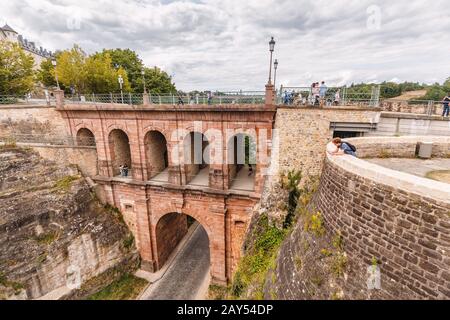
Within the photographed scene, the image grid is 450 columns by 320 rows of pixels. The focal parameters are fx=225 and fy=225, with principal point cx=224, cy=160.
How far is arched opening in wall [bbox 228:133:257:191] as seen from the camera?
12827 millimetres

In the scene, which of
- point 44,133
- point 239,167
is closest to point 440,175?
point 239,167

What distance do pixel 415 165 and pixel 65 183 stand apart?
18.0 meters

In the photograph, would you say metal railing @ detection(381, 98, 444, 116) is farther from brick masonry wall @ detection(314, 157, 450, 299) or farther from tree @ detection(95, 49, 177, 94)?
tree @ detection(95, 49, 177, 94)

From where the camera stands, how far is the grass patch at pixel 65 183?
14.1 m

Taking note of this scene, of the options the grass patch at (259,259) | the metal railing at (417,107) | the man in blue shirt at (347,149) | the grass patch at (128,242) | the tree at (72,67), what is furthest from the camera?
the tree at (72,67)

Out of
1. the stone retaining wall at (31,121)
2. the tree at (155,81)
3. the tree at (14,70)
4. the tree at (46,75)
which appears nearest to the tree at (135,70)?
the tree at (155,81)

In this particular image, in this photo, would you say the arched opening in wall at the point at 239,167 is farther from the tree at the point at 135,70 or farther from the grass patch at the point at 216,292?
the tree at the point at 135,70

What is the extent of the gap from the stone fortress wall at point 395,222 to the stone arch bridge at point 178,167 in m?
6.19

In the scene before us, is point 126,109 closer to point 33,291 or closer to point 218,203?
point 218,203

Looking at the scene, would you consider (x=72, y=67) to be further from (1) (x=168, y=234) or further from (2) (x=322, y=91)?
(2) (x=322, y=91)

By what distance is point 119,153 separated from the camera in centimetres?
1584

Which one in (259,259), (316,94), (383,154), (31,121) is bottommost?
(259,259)

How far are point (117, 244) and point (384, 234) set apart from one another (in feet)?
49.3
